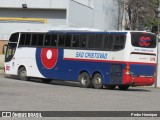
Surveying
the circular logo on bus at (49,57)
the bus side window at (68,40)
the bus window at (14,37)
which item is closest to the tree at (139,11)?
the bus window at (14,37)

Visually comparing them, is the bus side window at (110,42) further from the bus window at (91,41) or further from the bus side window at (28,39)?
the bus side window at (28,39)

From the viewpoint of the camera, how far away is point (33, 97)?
19.2 metres

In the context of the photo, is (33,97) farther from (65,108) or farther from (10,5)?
(10,5)

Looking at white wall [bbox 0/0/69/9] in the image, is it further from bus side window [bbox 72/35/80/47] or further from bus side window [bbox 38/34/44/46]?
bus side window [bbox 72/35/80/47]

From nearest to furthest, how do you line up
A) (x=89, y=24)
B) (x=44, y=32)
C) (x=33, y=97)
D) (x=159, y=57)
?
(x=33, y=97) → (x=44, y=32) → (x=159, y=57) → (x=89, y=24)

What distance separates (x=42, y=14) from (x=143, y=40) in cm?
2196

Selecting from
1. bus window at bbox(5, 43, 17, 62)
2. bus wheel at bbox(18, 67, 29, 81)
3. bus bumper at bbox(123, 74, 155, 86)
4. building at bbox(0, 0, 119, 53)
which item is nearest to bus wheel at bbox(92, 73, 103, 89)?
bus bumper at bbox(123, 74, 155, 86)

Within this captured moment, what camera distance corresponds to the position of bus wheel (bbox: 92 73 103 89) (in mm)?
28006

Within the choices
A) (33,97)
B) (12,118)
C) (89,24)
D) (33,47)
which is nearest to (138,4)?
(89,24)

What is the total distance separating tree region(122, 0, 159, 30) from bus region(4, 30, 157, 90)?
31.5 metres

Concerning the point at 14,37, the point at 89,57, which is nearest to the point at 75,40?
the point at 89,57

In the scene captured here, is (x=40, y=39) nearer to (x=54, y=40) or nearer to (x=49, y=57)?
(x=54, y=40)

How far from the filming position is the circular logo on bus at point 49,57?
30.4 m

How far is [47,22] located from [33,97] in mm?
28866
